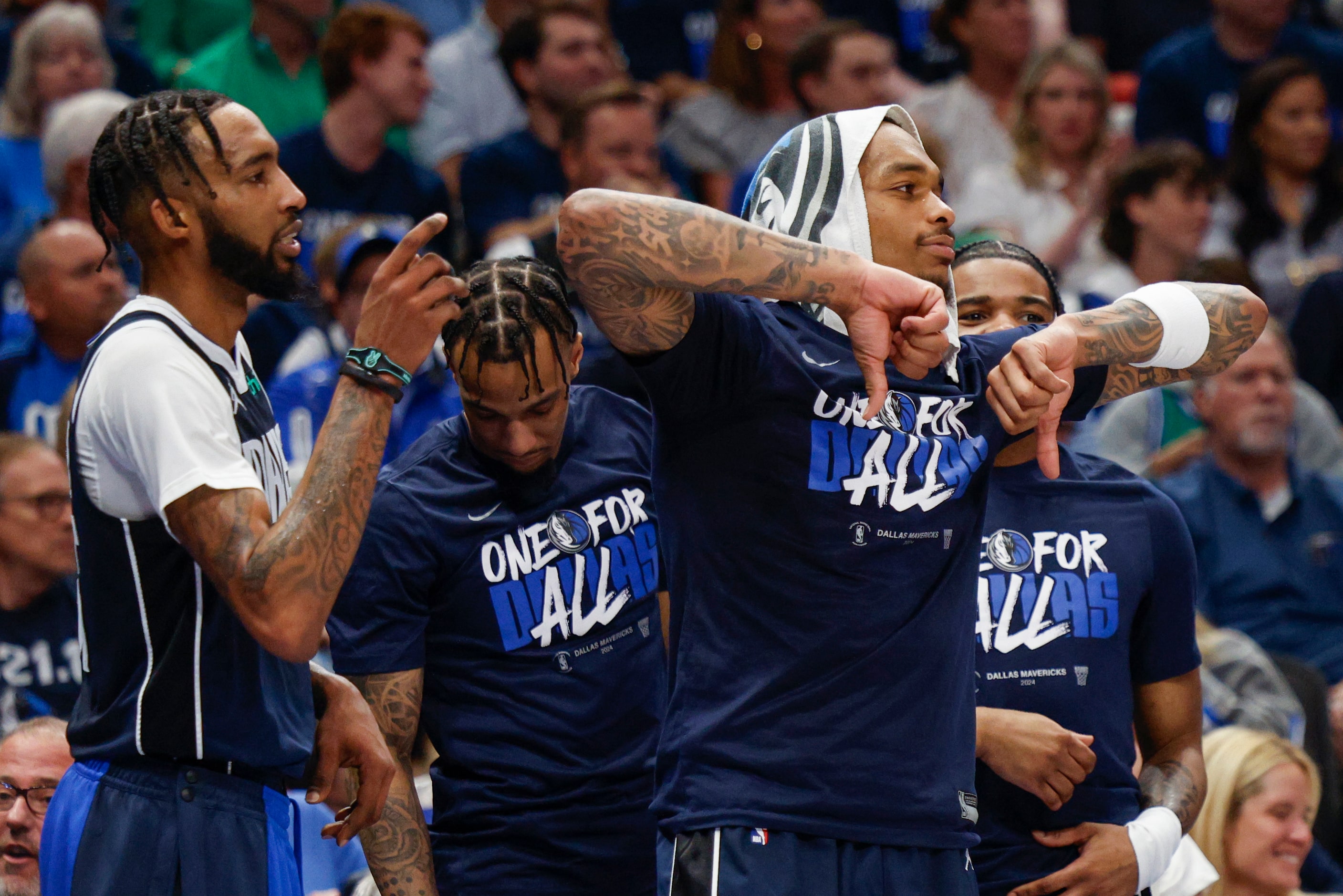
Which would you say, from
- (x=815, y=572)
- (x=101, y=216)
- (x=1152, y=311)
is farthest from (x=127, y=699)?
(x=1152, y=311)

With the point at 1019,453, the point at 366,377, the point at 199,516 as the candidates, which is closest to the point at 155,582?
the point at 199,516

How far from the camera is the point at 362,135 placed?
7.19 meters

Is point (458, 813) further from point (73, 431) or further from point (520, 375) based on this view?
point (73, 431)

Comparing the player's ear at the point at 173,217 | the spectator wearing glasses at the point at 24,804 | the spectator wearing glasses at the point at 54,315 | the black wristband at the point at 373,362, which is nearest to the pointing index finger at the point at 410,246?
the black wristband at the point at 373,362

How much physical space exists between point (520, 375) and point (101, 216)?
→ 905mm

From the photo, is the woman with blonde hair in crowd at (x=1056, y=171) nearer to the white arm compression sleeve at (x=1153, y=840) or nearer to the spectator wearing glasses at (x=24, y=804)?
the white arm compression sleeve at (x=1153, y=840)

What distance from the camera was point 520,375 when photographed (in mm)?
3424

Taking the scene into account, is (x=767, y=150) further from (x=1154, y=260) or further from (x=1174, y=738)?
(x=1174, y=738)

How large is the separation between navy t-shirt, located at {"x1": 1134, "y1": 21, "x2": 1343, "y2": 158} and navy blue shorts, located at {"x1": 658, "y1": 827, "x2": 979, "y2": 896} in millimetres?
6420

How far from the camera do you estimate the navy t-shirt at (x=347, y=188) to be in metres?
7.09

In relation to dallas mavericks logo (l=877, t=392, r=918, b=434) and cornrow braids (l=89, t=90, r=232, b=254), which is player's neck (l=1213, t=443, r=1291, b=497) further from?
cornrow braids (l=89, t=90, r=232, b=254)

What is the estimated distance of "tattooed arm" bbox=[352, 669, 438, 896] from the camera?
328cm

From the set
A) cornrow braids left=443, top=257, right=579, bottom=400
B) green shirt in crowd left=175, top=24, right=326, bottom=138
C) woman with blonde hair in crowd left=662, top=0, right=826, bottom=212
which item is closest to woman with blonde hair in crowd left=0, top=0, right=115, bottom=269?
green shirt in crowd left=175, top=24, right=326, bottom=138

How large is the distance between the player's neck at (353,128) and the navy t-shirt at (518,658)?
395 cm
